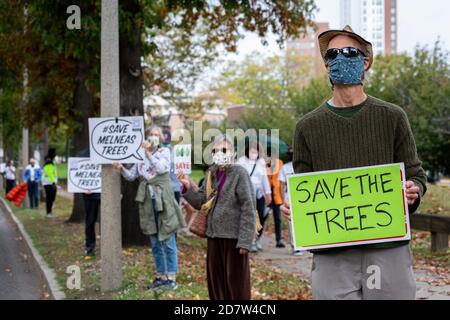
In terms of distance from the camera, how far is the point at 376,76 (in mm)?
35750

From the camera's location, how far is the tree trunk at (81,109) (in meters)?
18.7

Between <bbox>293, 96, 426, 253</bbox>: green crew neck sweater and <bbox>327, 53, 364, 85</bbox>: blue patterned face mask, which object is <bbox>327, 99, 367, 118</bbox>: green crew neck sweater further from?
<bbox>327, 53, 364, 85</bbox>: blue patterned face mask

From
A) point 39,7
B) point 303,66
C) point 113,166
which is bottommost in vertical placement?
point 113,166

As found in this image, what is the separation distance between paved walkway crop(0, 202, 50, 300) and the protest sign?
1.47 metres

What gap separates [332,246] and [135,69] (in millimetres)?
9583

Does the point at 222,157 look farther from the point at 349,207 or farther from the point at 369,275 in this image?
the point at 369,275

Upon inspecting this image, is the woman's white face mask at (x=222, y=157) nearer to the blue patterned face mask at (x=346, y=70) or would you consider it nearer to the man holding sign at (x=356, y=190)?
the man holding sign at (x=356, y=190)

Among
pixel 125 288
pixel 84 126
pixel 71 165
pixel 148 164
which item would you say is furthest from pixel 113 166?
pixel 84 126

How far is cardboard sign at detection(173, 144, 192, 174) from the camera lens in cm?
764

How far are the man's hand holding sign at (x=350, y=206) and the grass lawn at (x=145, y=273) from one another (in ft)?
13.5

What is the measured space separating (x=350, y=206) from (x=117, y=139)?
5604 mm

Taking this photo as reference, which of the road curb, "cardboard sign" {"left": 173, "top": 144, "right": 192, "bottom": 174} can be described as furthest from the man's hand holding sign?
the road curb

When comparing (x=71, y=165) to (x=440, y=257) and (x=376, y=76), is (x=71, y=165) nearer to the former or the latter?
(x=440, y=257)
